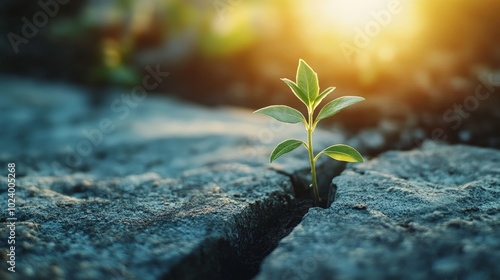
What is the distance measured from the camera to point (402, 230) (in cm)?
112

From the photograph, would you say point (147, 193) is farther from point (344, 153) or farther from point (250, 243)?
point (344, 153)

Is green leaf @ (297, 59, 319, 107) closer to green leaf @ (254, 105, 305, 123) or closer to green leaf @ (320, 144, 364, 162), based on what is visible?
green leaf @ (254, 105, 305, 123)

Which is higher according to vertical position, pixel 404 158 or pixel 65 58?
pixel 65 58

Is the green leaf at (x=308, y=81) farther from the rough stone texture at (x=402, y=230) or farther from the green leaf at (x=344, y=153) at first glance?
the rough stone texture at (x=402, y=230)

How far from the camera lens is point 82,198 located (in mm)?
1588

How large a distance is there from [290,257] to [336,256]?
12cm

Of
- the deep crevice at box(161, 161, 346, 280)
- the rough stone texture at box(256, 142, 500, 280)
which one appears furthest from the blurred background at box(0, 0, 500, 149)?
the deep crevice at box(161, 161, 346, 280)

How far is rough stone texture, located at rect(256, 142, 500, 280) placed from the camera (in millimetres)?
942

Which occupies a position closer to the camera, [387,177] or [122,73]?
[387,177]

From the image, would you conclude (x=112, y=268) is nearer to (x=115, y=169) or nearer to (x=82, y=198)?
(x=82, y=198)

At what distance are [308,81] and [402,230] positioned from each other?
1.78ft

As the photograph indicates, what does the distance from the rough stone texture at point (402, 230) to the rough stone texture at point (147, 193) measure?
0.69 feet

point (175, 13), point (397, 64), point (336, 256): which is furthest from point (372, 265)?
point (175, 13)

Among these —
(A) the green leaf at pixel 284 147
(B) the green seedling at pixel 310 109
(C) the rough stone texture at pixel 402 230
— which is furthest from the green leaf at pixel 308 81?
(C) the rough stone texture at pixel 402 230
